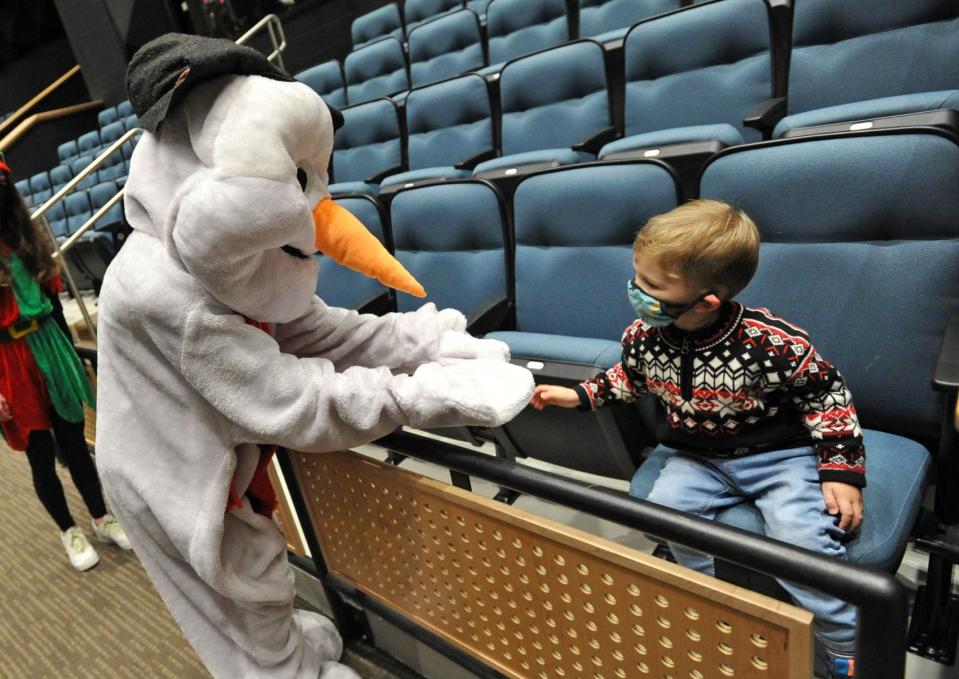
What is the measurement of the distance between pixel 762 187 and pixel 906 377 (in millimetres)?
424

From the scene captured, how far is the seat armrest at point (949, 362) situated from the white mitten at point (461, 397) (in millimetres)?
568

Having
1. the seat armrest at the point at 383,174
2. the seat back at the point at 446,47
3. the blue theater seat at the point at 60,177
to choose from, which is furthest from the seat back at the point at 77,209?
the seat armrest at the point at 383,174

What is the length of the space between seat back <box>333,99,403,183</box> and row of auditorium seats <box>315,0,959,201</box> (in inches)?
8.4

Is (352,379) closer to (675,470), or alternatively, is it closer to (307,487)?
(307,487)

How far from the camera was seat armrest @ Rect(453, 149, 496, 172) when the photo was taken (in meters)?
2.41

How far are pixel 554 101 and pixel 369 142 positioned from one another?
1.24 metres

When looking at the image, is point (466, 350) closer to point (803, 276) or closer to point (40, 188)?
point (803, 276)

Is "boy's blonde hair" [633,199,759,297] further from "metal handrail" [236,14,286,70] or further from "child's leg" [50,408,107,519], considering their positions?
"metal handrail" [236,14,286,70]

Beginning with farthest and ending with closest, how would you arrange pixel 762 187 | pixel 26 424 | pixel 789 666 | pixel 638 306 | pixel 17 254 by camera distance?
pixel 26 424, pixel 17 254, pixel 762 187, pixel 638 306, pixel 789 666

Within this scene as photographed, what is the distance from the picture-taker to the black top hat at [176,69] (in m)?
0.59

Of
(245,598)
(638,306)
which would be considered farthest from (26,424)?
(638,306)

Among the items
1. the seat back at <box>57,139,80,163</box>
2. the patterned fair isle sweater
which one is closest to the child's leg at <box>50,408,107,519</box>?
the patterned fair isle sweater

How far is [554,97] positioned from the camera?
7.70 ft

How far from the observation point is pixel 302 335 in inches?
35.1
